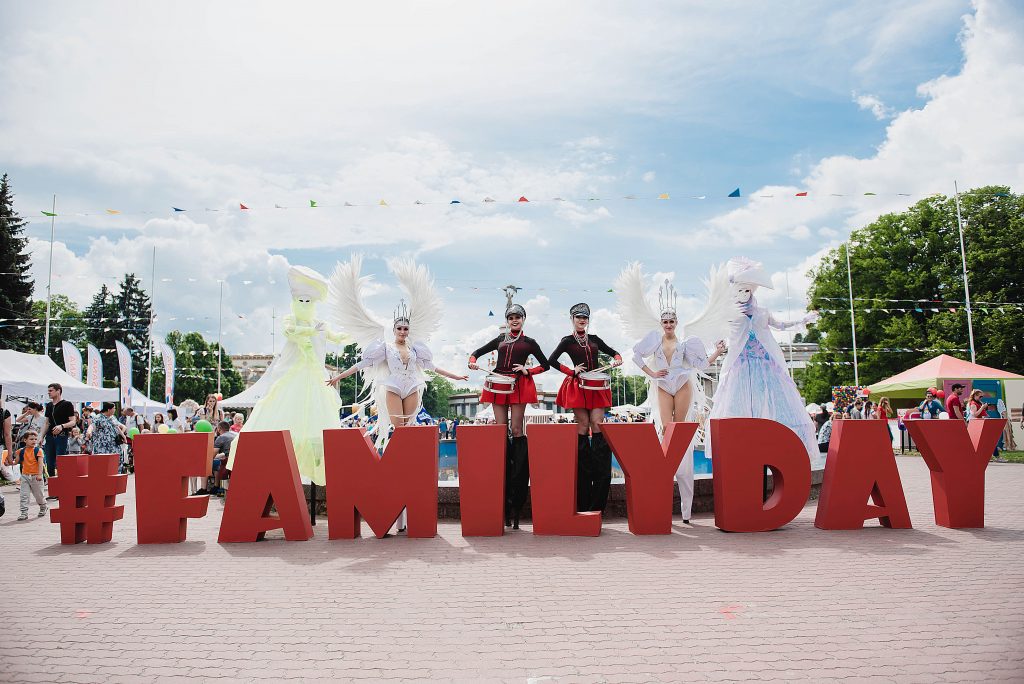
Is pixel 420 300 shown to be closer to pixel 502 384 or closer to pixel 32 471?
pixel 502 384

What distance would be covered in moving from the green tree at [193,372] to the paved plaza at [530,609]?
5470cm

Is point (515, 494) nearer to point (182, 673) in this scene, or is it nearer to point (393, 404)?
point (393, 404)

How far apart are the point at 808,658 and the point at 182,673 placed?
320cm

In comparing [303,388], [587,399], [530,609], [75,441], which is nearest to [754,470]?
[587,399]

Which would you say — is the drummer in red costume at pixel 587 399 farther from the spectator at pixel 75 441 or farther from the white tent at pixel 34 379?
the white tent at pixel 34 379

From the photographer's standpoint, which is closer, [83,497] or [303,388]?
[83,497]

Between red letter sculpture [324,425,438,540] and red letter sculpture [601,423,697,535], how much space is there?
194cm

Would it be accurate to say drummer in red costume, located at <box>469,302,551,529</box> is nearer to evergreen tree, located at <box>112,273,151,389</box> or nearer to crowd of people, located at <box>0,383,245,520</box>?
crowd of people, located at <box>0,383,245,520</box>

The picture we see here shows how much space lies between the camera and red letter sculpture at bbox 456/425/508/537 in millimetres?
6957

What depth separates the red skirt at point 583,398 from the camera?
7.86 m

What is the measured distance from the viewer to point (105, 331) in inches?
1997

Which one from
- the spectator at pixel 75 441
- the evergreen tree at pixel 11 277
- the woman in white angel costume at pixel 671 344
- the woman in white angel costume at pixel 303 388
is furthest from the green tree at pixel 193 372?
the woman in white angel costume at pixel 671 344

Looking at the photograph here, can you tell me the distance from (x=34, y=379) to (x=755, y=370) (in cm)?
1858

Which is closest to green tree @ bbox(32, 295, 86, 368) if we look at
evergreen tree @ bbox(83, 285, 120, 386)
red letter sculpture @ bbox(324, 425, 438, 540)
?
evergreen tree @ bbox(83, 285, 120, 386)
